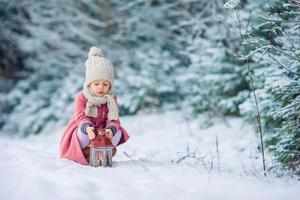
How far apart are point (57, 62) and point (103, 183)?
853 cm

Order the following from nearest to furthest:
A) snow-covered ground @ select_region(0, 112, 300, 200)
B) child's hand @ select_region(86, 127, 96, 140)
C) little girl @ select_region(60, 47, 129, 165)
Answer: snow-covered ground @ select_region(0, 112, 300, 200) → child's hand @ select_region(86, 127, 96, 140) → little girl @ select_region(60, 47, 129, 165)

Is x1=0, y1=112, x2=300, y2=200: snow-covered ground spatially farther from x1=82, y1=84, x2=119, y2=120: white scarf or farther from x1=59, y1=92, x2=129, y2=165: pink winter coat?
x1=82, y1=84, x2=119, y2=120: white scarf

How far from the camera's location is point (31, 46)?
11.7 metres

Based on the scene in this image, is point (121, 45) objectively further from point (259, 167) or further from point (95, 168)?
point (95, 168)

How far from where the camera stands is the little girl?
4258 mm

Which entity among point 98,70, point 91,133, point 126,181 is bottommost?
point 126,181

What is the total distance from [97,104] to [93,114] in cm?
10

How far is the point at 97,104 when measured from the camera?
436 centimetres

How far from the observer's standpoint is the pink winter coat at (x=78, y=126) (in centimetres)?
426

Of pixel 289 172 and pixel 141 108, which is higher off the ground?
pixel 141 108

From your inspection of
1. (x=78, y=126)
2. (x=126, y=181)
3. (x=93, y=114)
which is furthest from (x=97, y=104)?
(x=126, y=181)

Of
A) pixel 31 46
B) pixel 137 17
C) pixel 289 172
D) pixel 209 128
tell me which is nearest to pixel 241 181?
pixel 289 172

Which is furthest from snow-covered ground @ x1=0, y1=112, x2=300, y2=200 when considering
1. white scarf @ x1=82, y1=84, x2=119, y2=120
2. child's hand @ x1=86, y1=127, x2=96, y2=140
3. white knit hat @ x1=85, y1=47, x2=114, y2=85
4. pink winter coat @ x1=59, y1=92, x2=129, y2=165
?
white knit hat @ x1=85, y1=47, x2=114, y2=85

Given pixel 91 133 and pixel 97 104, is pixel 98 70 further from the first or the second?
pixel 91 133
